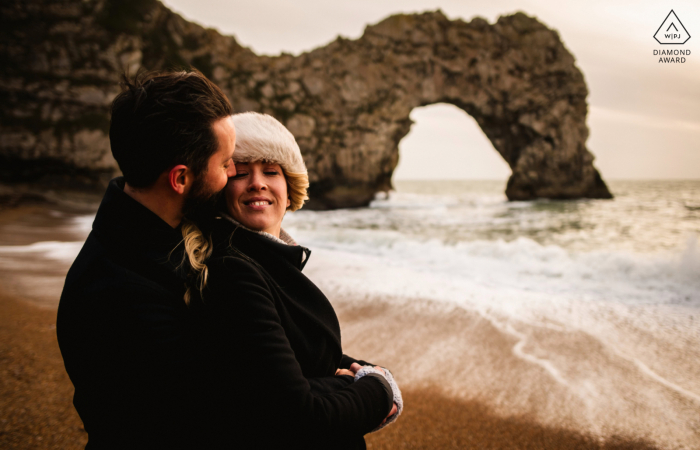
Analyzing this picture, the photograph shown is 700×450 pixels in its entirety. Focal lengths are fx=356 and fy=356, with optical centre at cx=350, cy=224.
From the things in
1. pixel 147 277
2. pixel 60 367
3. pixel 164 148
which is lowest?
pixel 60 367

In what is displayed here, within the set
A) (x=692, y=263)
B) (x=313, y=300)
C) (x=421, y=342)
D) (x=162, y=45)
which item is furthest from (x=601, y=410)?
(x=162, y=45)

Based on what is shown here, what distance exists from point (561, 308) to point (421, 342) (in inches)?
96.9

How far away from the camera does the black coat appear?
3.24ft

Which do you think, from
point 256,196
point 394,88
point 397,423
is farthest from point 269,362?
point 394,88

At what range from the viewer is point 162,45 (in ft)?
82.5

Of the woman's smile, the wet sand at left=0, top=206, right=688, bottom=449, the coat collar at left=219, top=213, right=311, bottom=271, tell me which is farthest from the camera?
the wet sand at left=0, top=206, right=688, bottom=449

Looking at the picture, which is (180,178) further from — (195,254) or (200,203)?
(195,254)

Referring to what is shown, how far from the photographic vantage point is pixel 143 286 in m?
1.01

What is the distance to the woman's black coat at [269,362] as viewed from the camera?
103cm

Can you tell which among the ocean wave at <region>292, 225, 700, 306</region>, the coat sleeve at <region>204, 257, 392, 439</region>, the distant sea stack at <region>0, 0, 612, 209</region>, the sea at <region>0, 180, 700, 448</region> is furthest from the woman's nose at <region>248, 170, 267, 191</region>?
the distant sea stack at <region>0, 0, 612, 209</region>

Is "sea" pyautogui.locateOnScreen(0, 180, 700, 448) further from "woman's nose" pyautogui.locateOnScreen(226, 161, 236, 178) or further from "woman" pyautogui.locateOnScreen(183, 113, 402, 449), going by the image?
"woman's nose" pyautogui.locateOnScreen(226, 161, 236, 178)

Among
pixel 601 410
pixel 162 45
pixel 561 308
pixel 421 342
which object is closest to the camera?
pixel 601 410

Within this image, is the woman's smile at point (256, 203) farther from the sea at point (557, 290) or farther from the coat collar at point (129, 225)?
the sea at point (557, 290)

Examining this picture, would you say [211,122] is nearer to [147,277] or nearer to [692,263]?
[147,277]
